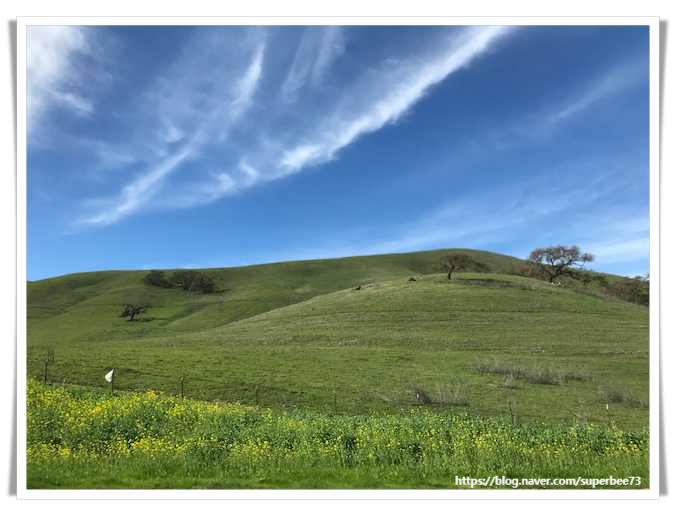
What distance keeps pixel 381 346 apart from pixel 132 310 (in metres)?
46.1

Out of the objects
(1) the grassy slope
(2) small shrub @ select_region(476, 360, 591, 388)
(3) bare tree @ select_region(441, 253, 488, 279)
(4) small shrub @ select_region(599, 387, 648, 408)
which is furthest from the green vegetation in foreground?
(3) bare tree @ select_region(441, 253, 488, 279)

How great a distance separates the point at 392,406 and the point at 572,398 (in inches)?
314

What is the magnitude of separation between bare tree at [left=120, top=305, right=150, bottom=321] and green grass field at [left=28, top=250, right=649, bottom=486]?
110 centimetres

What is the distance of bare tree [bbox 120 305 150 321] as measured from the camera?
226 feet

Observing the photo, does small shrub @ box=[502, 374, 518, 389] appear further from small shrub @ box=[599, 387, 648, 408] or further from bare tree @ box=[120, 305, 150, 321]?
bare tree @ box=[120, 305, 150, 321]

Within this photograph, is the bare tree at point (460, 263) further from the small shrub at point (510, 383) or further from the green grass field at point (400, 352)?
the small shrub at point (510, 383)

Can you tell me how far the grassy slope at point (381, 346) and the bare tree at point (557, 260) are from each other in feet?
16.4

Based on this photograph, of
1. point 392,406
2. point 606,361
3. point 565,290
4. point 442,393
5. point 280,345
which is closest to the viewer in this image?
point 392,406
